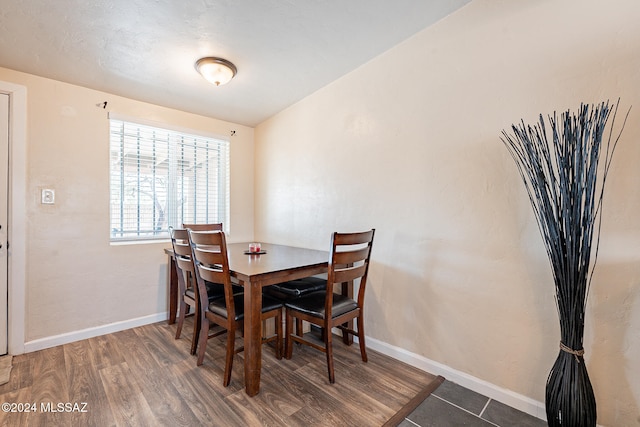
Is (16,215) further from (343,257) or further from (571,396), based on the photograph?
(571,396)

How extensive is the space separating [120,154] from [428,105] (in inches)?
110

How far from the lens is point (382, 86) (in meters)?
2.26

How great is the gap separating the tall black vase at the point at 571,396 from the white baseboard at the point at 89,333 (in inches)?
123

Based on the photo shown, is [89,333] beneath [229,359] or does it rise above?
beneath

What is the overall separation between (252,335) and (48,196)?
2128 mm

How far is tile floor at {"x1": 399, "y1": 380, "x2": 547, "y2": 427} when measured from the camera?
1.49 m

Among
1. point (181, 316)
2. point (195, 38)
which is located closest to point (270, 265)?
point (181, 316)

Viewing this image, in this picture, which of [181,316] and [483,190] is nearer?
[483,190]

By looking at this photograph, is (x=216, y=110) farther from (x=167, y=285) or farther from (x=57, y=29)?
(x=167, y=285)

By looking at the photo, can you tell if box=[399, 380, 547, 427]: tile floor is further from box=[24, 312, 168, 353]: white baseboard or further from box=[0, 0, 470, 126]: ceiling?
box=[24, 312, 168, 353]: white baseboard

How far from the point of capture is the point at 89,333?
8.35ft

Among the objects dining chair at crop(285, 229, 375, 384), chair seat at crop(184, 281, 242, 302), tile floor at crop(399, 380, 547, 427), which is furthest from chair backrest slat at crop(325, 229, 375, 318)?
chair seat at crop(184, 281, 242, 302)

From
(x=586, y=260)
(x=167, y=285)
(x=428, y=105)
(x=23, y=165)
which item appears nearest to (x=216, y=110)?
(x=23, y=165)

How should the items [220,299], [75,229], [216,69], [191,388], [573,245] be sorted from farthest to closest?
1. [75,229]
2. [216,69]
3. [220,299]
4. [191,388]
5. [573,245]
